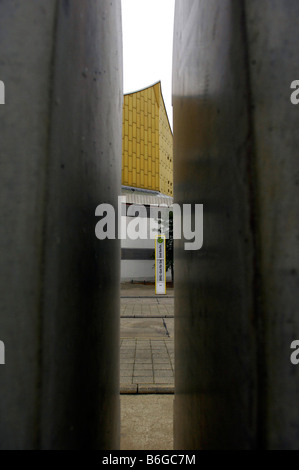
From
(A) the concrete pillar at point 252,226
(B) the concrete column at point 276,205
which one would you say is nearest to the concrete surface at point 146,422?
(A) the concrete pillar at point 252,226

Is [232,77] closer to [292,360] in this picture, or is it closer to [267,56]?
[267,56]

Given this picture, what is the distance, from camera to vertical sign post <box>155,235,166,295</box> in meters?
11.6

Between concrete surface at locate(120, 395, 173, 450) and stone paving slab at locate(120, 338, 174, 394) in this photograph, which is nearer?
concrete surface at locate(120, 395, 173, 450)

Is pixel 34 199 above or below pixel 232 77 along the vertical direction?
below

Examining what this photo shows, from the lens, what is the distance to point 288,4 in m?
0.74

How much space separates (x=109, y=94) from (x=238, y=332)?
1020 millimetres

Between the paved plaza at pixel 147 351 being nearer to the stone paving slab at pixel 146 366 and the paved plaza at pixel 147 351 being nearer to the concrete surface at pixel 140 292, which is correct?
the stone paving slab at pixel 146 366

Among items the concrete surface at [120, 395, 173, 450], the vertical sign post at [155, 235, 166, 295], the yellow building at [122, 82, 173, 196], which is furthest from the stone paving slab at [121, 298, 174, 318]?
the yellow building at [122, 82, 173, 196]

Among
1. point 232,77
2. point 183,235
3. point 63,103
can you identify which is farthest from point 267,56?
point 183,235

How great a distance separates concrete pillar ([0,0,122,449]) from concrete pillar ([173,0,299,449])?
411mm

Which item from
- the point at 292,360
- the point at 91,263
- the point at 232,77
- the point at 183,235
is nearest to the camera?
the point at 292,360

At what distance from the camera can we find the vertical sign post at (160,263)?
38.1ft

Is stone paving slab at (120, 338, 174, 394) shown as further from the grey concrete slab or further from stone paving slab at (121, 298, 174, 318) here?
stone paving slab at (121, 298, 174, 318)

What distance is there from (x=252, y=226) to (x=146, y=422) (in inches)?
91.4
